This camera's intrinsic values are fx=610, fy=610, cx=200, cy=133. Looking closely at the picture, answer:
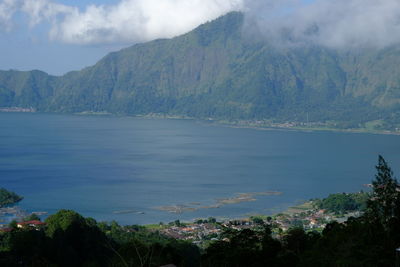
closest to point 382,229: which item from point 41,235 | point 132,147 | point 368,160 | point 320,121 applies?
point 41,235

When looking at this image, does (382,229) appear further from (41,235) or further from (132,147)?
(132,147)

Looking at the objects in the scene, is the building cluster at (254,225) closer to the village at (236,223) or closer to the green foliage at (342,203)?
the village at (236,223)

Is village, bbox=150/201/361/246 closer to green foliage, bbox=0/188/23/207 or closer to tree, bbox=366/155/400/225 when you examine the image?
tree, bbox=366/155/400/225

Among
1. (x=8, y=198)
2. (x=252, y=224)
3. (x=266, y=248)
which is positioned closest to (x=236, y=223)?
(x=252, y=224)

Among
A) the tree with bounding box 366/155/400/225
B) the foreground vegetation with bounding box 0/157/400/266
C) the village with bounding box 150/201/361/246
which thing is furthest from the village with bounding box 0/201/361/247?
the tree with bounding box 366/155/400/225

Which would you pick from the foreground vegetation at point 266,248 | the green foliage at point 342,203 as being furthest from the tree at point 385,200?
the green foliage at point 342,203
